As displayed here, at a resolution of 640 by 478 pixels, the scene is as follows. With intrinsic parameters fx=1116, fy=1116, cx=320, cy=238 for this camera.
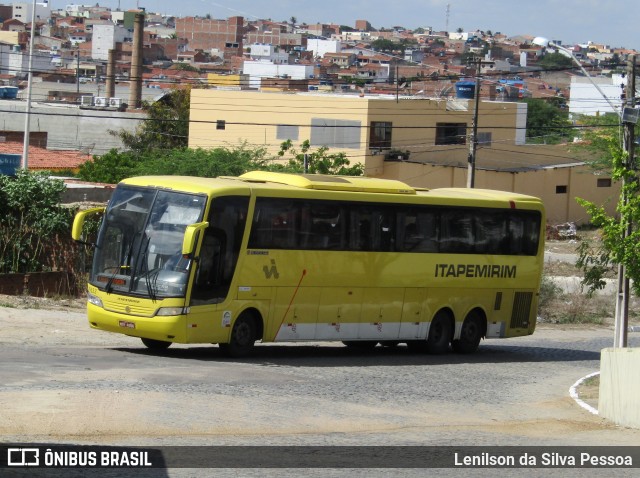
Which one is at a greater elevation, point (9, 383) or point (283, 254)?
point (283, 254)

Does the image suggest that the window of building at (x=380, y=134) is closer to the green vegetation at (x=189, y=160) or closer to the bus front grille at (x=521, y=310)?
the green vegetation at (x=189, y=160)

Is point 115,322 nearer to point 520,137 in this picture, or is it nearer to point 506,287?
point 506,287

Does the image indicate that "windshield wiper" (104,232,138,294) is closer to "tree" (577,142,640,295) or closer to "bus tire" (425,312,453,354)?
"bus tire" (425,312,453,354)

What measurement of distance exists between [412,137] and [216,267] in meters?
44.9

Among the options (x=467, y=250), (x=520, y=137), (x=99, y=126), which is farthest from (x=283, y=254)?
(x=99, y=126)

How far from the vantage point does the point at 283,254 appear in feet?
70.2

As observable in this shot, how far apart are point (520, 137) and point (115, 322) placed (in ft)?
183

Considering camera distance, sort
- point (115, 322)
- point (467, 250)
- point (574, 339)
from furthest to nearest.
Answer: point (574, 339) → point (467, 250) → point (115, 322)

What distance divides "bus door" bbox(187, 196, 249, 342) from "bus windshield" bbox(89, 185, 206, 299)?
0.32 metres

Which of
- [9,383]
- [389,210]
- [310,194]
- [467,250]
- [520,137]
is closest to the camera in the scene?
[9,383]

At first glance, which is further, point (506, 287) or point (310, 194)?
point (506, 287)

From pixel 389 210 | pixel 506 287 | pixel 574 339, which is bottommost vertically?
pixel 574 339

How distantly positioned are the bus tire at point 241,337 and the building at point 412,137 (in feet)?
130

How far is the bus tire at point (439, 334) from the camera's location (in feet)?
81.3
